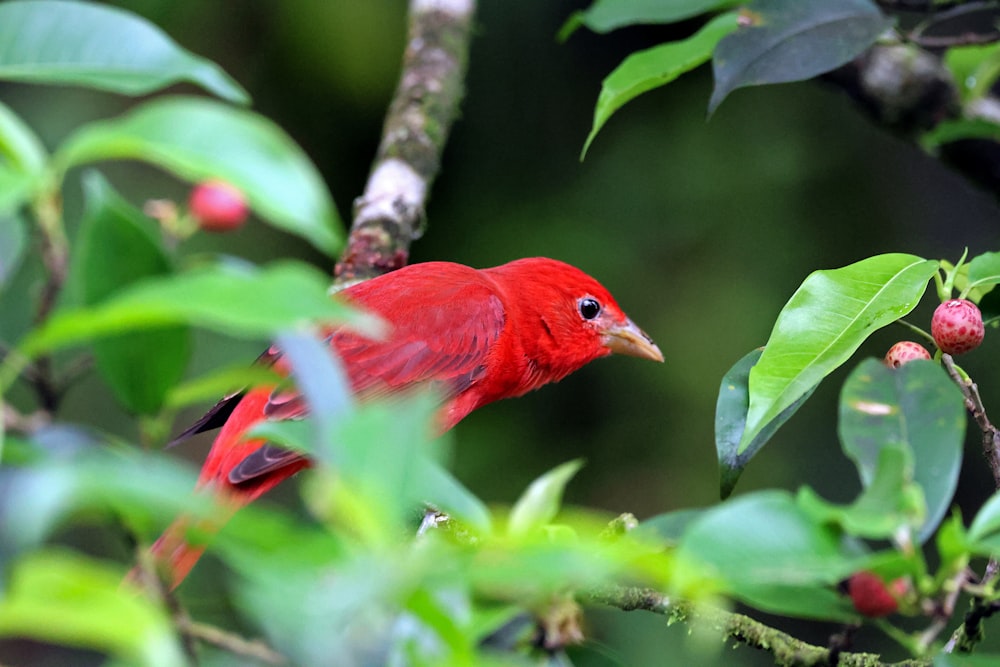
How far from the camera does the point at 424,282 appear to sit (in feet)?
10.6

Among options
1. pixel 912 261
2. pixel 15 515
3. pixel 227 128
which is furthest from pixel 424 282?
pixel 15 515

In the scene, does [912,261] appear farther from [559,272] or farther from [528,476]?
[528,476]

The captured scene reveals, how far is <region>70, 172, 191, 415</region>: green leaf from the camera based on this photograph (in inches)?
40.3

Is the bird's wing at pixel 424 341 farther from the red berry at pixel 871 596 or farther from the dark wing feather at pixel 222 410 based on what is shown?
the red berry at pixel 871 596

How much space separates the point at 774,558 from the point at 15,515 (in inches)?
26.3

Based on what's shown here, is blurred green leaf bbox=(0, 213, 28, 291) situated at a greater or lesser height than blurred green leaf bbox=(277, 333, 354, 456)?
greater

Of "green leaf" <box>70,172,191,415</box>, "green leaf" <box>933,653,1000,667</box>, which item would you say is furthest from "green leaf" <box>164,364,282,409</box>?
"green leaf" <box>933,653,1000,667</box>

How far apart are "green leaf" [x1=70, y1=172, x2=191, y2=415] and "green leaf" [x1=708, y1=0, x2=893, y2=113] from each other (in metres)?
1.61

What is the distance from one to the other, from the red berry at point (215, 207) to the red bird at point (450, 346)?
106 centimetres

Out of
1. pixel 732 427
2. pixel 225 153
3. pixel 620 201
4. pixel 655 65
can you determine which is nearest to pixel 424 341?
pixel 655 65

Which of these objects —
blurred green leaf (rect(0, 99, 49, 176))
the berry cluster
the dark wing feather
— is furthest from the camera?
the dark wing feather

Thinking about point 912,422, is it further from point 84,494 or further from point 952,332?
point 84,494

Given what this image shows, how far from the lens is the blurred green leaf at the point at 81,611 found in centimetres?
72

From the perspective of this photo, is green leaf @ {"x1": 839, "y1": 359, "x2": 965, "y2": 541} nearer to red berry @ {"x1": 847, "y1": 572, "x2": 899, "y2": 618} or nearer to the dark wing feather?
red berry @ {"x1": 847, "y1": 572, "x2": 899, "y2": 618}
